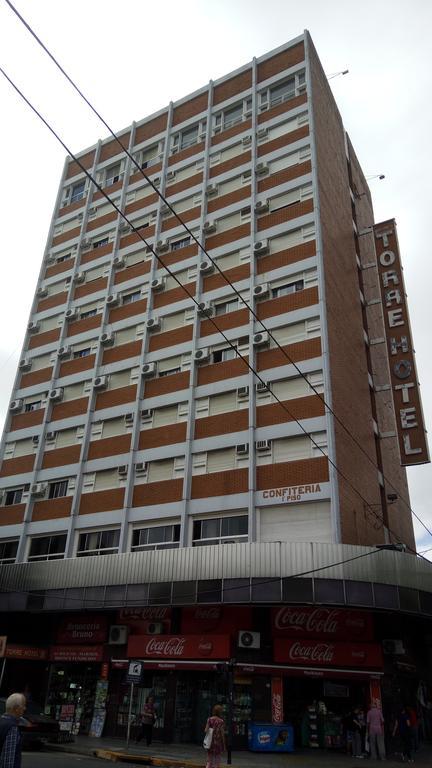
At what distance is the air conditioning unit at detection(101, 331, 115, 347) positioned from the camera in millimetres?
33094

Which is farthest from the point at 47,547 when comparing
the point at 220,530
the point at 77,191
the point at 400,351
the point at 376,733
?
the point at 77,191

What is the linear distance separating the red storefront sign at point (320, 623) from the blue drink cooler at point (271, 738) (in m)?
2.92

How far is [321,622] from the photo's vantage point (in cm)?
2117

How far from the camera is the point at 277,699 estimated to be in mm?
20438

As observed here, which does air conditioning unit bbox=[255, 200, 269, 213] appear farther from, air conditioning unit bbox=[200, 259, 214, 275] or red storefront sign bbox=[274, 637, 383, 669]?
red storefront sign bbox=[274, 637, 383, 669]

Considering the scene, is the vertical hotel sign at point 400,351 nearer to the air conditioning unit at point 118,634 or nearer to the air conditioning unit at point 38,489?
the air conditioning unit at point 118,634

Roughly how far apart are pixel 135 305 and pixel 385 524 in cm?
1740

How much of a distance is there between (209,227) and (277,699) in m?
22.6

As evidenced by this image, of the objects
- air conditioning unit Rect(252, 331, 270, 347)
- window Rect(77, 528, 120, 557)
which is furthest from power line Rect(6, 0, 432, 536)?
window Rect(77, 528, 120, 557)

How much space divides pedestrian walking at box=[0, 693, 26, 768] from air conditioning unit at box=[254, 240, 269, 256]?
25394mm

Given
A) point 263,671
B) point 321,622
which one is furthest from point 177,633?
point 321,622

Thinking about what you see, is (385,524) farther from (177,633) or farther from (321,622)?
(177,633)

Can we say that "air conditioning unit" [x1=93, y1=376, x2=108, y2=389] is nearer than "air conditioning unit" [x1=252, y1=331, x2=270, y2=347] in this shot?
No

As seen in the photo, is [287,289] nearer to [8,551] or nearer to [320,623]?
[320,623]
